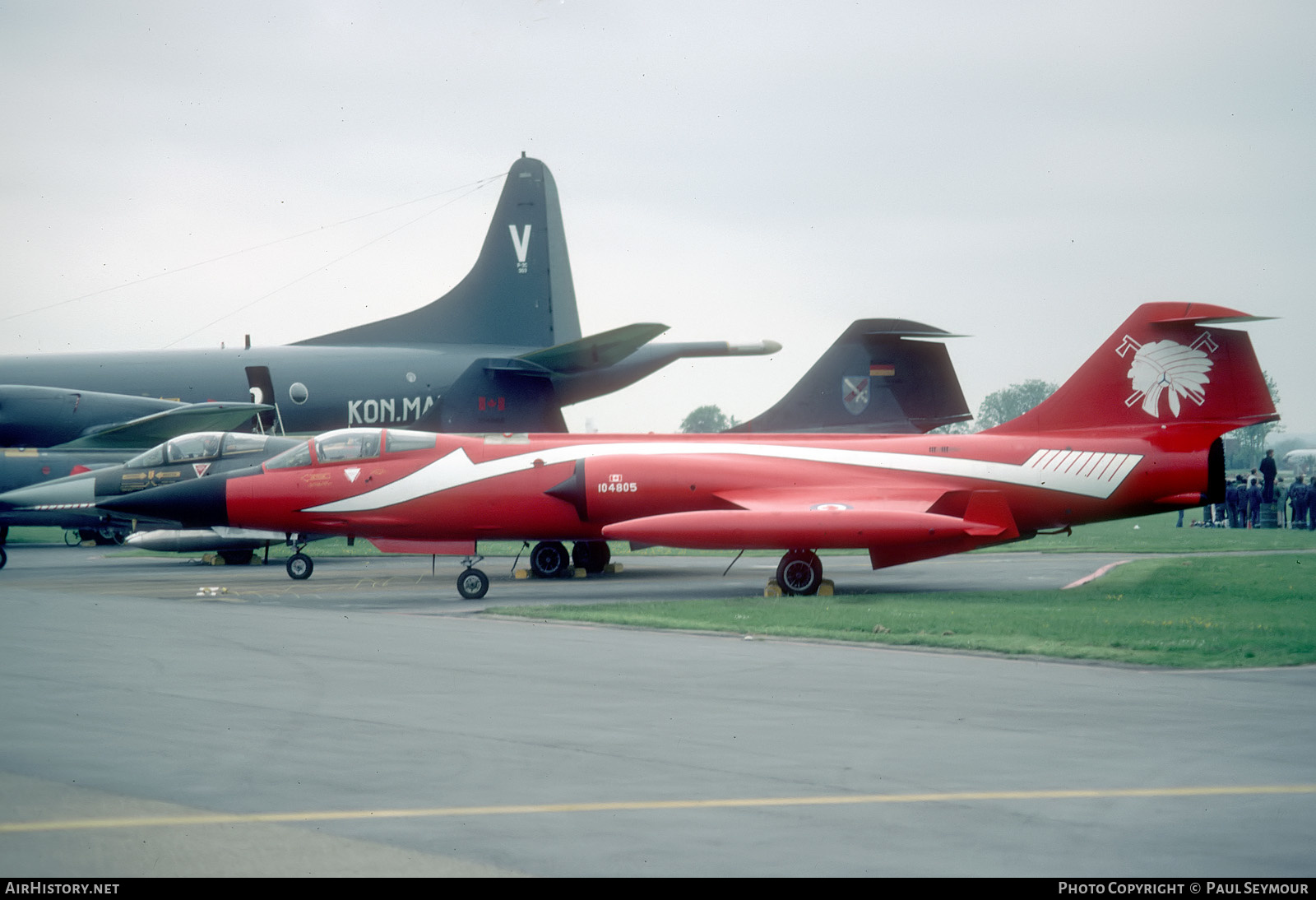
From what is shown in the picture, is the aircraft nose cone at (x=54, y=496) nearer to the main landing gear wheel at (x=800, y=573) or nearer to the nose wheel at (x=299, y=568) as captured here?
the nose wheel at (x=299, y=568)

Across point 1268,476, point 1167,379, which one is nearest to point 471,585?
point 1167,379

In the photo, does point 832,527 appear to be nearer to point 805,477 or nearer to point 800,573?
point 800,573

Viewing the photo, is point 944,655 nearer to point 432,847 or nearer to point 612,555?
point 432,847

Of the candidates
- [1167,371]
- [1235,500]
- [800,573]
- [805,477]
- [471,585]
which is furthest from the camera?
[1235,500]

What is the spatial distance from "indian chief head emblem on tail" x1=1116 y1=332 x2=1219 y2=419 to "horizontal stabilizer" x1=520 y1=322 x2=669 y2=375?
320 inches

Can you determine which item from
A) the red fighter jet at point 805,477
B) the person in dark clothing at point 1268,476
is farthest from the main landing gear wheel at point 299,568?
the person in dark clothing at point 1268,476

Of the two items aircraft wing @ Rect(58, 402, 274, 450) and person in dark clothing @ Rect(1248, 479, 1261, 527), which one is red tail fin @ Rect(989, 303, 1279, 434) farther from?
person in dark clothing @ Rect(1248, 479, 1261, 527)

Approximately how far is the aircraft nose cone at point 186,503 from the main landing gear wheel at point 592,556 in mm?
6217

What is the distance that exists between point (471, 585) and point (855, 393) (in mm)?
9237

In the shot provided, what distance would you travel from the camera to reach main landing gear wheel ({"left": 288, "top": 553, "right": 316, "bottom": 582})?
19.6 metres

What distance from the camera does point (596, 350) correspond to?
2386 cm

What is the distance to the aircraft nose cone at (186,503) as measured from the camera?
1847 cm

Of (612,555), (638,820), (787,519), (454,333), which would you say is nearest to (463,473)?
(787,519)

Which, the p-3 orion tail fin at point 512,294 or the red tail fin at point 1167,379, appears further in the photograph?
the p-3 orion tail fin at point 512,294
